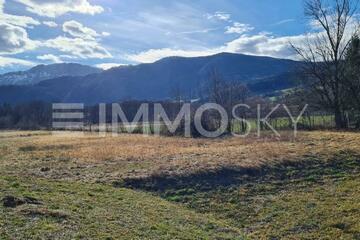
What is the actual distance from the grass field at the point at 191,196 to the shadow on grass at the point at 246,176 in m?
0.06

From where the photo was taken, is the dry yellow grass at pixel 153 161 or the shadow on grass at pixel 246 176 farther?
the dry yellow grass at pixel 153 161

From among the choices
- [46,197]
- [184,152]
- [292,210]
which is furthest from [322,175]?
[46,197]

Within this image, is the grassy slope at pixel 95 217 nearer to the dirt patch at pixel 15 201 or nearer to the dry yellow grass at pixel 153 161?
the dirt patch at pixel 15 201

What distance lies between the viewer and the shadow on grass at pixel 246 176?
2219cm

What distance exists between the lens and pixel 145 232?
13148mm

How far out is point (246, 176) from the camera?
2366 cm

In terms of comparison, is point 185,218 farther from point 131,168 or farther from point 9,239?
point 131,168

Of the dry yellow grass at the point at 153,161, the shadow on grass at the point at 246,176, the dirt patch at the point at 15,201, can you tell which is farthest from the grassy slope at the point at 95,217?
the dry yellow grass at the point at 153,161

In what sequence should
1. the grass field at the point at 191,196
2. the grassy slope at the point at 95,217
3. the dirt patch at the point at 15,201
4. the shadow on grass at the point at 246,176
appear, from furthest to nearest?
1. the shadow on grass at the point at 246,176
2. the dirt patch at the point at 15,201
3. the grass field at the point at 191,196
4. the grassy slope at the point at 95,217

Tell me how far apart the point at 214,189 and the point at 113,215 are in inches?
317

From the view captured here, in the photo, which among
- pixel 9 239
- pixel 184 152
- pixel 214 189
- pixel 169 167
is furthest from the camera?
pixel 184 152

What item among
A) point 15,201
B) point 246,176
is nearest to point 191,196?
point 246,176

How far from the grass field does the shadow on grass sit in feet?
0.19

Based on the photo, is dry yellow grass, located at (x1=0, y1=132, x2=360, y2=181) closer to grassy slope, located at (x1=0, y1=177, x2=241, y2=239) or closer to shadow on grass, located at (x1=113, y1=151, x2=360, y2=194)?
shadow on grass, located at (x1=113, y1=151, x2=360, y2=194)
